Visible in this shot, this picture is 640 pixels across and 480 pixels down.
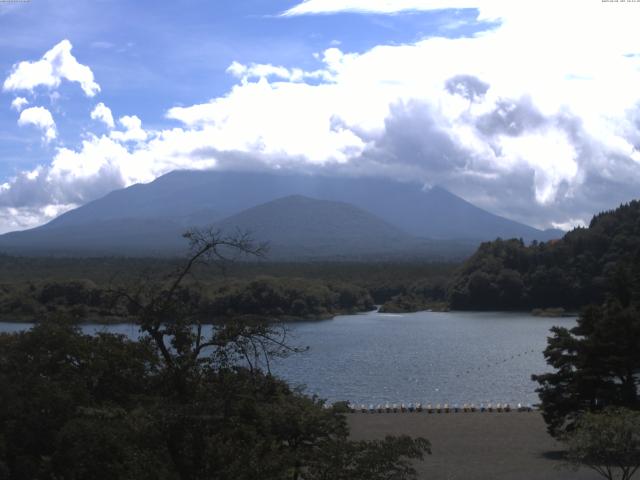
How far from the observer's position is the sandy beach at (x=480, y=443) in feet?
55.2

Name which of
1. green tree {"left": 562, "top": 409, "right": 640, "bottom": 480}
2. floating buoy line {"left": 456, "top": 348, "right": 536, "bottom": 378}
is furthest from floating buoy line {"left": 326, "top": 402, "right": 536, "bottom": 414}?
green tree {"left": 562, "top": 409, "right": 640, "bottom": 480}

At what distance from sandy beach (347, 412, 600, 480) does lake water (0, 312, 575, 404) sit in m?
4.01

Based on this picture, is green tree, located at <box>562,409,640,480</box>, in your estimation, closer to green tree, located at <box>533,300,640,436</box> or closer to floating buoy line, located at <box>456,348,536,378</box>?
green tree, located at <box>533,300,640,436</box>

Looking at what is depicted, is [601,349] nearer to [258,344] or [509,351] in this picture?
[258,344]

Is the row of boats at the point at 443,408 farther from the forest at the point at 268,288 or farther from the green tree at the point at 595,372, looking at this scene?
the forest at the point at 268,288

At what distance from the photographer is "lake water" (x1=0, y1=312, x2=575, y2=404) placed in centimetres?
3052

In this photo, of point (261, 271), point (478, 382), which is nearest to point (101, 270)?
point (261, 271)

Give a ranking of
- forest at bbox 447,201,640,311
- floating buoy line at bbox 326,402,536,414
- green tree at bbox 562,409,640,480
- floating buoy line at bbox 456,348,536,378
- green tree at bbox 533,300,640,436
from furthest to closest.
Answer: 1. forest at bbox 447,201,640,311
2. floating buoy line at bbox 456,348,536,378
3. floating buoy line at bbox 326,402,536,414
4. green tree at bbox 533,300,640,436
5. green tree at bbox 562,409,640,480

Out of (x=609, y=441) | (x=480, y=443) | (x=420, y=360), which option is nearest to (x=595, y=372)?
(x=480, y=443)

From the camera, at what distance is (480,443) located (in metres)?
20.1

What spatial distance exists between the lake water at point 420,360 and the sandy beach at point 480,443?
401cm

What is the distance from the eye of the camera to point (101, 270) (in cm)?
8019

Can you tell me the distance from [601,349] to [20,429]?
12.6m

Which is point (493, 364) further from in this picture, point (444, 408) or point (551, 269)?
point (551, 269)
